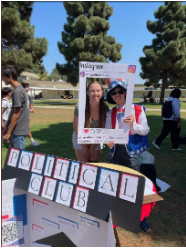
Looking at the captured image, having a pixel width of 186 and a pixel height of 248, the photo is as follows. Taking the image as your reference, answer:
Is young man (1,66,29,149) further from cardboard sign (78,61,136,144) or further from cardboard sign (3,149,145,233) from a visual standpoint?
cardboard sign (78,61,136,144)

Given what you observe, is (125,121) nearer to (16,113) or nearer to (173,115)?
(16,113)

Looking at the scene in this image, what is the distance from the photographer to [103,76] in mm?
1661

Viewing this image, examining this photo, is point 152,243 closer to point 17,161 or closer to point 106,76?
point 17,161

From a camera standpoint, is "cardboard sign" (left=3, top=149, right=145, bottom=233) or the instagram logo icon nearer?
"cardboard sign" (left=3, top=149, right=145, bottom=233)

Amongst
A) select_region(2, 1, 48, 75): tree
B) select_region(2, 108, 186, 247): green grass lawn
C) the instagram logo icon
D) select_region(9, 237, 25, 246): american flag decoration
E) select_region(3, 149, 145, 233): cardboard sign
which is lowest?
select_region(2, 108, 186, 247): green grass lawn

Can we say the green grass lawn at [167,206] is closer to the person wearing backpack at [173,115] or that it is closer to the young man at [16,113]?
the person wearing backpack at [173,115]

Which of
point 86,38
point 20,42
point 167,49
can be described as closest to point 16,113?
point 20,42

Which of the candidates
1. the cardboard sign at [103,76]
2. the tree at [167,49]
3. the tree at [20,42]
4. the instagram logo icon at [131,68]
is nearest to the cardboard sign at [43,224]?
the cardboard sign at [103,76]

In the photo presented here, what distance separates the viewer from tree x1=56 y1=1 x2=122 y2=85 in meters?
23.2

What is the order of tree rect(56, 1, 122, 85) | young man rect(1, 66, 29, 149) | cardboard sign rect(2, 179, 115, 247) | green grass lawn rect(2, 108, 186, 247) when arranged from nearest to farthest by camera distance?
1. cardboard sign rect(2, 179, 115, 247)
2. green grass lawn rect(2, 108, 186, 247)
3. young man rect(1, 66, 29, 149)
4. tree rect(56, 1, 122, 85)

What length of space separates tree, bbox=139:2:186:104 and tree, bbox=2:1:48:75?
12.4m

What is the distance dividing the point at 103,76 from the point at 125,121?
0.43 m

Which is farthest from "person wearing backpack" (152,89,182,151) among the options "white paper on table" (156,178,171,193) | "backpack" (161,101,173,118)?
"white paper on table" (156,178,171,193)

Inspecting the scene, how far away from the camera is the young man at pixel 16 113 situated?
8.76 ft
